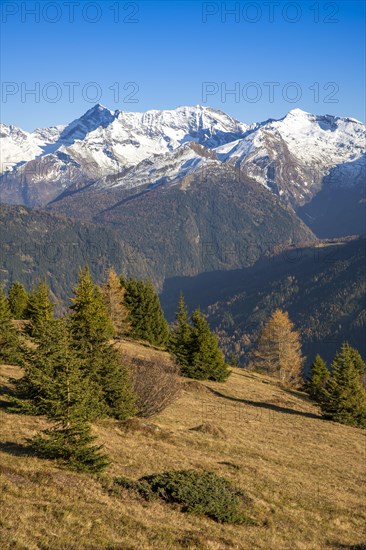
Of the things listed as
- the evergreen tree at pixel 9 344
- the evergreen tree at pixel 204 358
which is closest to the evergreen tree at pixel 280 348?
the evergreen tree at pixel 204 358

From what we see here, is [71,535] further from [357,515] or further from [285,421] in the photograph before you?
[285,421]

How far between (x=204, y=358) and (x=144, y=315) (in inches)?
757

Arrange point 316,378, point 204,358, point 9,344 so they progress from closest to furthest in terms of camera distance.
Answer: point 9,344 → point 204,358 → point 316,378

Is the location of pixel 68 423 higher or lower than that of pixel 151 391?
higher

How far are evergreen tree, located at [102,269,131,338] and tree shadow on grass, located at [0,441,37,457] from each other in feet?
143

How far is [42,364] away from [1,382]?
461 inches

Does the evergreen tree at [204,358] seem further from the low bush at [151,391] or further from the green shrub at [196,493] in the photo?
the green shrub at [196,493]

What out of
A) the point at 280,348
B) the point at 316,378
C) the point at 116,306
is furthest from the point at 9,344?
the point at 280,348

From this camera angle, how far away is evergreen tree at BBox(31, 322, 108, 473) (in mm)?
19969

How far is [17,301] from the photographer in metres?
70.1

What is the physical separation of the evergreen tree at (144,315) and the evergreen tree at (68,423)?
49.7 m

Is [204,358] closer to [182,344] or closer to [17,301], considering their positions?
[182,344]

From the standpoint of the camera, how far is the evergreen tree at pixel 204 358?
54875mm

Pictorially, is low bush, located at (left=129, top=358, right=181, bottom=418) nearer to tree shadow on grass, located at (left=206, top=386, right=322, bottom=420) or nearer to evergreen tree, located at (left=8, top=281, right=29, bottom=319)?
tree shadow on grass, located at (left=206, top=386, right=322, bottom=420)
